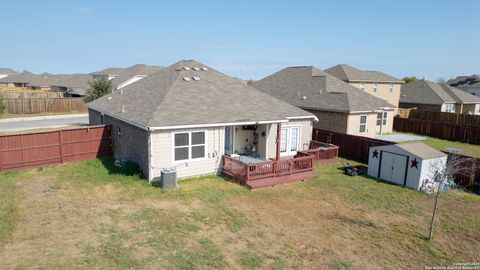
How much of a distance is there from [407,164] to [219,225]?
401 inches

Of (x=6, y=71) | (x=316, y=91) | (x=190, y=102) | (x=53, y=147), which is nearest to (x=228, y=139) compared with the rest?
(x=190, y=102)

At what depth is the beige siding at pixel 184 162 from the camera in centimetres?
1479

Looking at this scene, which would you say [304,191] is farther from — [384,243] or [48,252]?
[48,252]

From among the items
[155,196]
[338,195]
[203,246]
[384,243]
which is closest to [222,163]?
[155,196]

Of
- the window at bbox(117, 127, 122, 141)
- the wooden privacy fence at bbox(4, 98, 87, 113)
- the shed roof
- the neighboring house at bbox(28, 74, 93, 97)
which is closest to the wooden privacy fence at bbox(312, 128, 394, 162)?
the shed roof

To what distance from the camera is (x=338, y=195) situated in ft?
47.7

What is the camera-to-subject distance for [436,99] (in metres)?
42.3

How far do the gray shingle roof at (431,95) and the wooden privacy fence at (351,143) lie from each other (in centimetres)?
2624

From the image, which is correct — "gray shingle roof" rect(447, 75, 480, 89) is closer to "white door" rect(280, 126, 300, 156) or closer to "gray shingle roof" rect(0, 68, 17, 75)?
"white door" rect(280, 126, 300, 156)

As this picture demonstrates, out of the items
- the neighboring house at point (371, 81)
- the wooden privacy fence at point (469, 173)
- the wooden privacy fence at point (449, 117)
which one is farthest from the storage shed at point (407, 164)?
the neighboring house at point (371, 81)

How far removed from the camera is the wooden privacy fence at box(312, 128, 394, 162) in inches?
825

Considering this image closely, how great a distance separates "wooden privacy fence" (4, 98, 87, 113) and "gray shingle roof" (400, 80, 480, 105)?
45565 millimetres

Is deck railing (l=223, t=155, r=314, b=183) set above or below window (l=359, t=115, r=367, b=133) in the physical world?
below

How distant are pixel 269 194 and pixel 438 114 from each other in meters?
32.1
